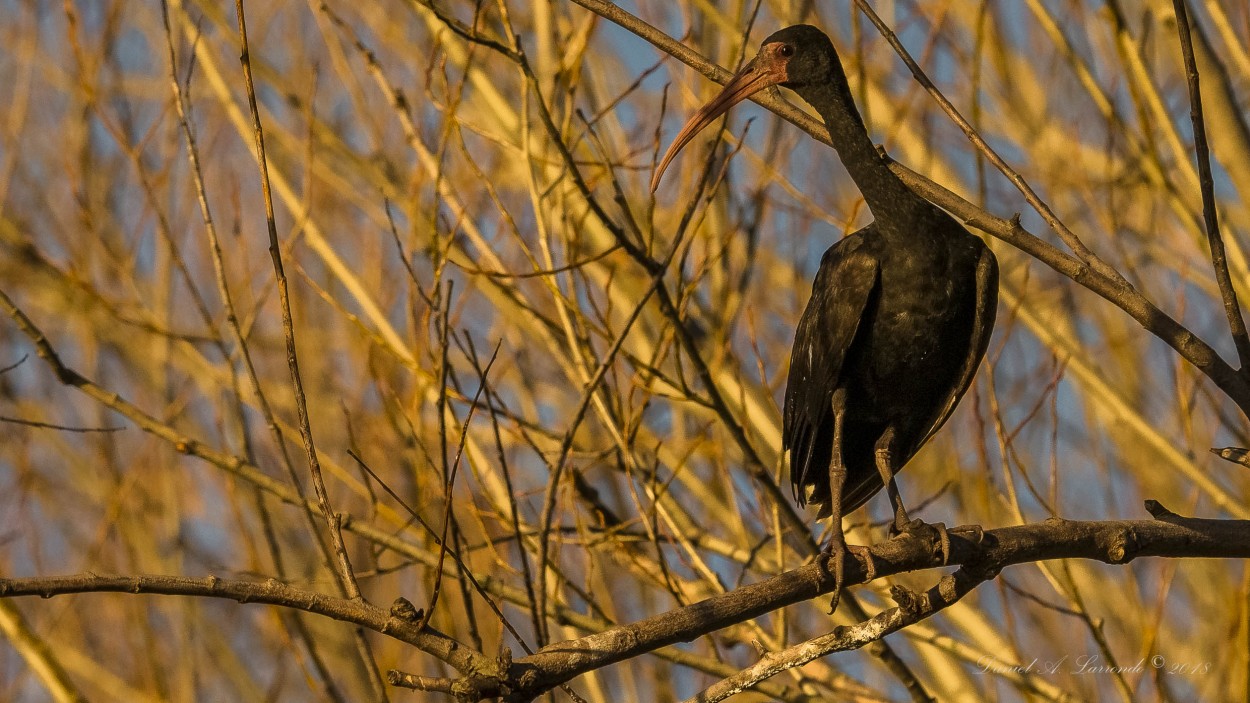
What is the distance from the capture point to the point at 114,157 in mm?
8219

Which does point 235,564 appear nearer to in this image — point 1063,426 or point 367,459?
point 367,459

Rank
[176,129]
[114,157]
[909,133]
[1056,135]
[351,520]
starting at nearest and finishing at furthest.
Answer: [351,520] → [909,133] → [176,129] → [1056,135] → [114,157]

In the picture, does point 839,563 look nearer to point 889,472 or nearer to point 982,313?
point 889,472

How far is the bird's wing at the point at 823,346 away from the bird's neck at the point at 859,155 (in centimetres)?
19

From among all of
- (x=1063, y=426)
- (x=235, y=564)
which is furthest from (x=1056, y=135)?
(x=235, y=564)

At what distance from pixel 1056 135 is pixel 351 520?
16.8ft

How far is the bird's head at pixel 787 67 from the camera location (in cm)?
442

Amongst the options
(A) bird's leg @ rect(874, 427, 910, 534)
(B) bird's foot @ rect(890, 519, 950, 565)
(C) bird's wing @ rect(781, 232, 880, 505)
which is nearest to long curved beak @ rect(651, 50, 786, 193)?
(C) bird's wing @ rect(781, 232, 880, 505)

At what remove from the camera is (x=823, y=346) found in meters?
4.43

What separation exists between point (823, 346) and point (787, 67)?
954mm
